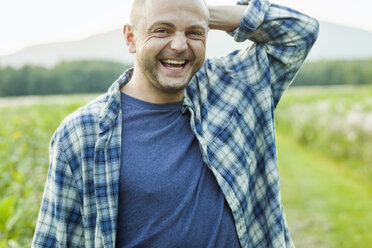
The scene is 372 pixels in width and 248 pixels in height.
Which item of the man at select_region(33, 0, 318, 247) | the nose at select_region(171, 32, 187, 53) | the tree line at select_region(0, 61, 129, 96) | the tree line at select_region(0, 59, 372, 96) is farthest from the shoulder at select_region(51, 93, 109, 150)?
the tree line at select_region(0, 61, 129, 96)

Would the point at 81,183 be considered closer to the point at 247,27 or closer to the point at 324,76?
the point at 247,27

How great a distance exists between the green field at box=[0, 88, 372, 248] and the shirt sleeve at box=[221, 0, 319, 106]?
5.37ft

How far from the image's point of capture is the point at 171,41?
1.84 m

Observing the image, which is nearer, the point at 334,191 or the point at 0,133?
the point at 0,133

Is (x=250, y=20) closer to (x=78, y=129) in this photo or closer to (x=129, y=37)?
(x=129, y=37)

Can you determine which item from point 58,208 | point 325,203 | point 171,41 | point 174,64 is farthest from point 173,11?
point 325,203

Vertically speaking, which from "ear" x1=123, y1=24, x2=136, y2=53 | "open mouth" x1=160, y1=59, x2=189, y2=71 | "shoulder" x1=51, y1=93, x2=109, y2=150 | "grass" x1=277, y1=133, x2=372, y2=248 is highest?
"ear" x1=123, y1=24, x2=136, y2=53

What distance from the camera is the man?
177 cm

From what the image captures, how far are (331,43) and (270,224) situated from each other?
62308 mm

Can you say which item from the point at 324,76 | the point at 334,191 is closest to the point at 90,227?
the point at 334,191

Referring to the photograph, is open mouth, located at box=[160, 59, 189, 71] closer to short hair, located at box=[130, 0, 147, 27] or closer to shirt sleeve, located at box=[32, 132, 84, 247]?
short hair, located at box=[130, 0, 147, 27]

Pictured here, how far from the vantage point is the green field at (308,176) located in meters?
3.23

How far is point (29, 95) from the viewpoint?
17156mm

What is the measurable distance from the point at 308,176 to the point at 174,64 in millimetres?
6755
